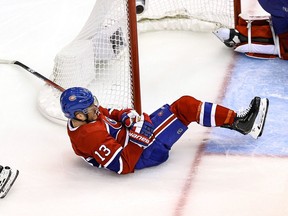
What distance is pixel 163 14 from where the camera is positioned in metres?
3.65

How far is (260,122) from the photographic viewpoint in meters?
2.60

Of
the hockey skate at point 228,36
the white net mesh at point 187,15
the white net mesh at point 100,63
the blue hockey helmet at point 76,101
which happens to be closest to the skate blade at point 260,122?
the white net mesh at point 100,63

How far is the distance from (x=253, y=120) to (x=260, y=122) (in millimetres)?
36

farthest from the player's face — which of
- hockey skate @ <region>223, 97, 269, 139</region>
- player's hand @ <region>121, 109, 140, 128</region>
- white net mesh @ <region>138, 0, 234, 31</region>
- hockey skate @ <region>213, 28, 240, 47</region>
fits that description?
white net mesh @ <region>138, 0, 234, 31</region>

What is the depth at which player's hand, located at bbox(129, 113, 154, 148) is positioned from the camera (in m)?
2.44

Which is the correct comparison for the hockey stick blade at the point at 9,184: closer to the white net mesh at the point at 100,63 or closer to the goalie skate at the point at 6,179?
the goalie skate at the point at 6,179

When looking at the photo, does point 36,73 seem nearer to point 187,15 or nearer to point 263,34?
point 187,15

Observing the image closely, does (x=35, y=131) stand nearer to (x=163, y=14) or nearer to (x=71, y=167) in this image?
(x=71, y=167)

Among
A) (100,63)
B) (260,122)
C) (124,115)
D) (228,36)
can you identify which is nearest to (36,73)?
(100,63)

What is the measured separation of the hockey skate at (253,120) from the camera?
2570 mm

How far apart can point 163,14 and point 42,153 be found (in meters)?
1.27

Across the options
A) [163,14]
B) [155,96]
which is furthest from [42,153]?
[163,14]

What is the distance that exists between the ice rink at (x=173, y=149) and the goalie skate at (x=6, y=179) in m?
0.02

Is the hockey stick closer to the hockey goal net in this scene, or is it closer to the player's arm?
the hockey goal net
